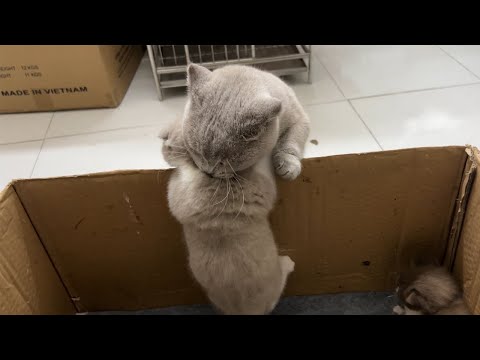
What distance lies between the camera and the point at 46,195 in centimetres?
96

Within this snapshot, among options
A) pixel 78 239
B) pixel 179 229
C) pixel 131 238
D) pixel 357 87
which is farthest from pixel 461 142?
pixel 78 239

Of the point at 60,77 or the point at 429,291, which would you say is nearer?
the point at 429,291

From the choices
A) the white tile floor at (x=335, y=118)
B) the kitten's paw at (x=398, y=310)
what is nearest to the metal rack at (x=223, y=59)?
the white tile floor at (x=335, y=118)

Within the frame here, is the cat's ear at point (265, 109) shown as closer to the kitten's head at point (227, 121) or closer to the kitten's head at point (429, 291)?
the kitten's head at point (227, 121)

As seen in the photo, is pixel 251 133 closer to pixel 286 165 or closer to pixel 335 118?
pixel 286 165

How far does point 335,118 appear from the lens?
1.67m

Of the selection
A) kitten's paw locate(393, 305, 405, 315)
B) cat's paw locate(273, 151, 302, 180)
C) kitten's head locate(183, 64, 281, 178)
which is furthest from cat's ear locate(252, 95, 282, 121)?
kitten's paw locate(393, 305, 405, 315)

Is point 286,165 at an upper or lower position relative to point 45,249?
upper

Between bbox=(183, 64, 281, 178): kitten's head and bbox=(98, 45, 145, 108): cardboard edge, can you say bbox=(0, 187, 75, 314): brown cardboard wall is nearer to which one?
bbox=(183, 64, 281, 178): kitten's head

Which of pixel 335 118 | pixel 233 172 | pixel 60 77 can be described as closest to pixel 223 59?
pixel 335 118

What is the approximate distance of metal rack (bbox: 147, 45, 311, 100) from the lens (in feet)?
5.84

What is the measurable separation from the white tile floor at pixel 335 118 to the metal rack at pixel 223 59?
0.08 m

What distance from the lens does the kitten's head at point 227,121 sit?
69cm

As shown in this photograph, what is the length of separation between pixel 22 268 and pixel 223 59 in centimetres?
130
